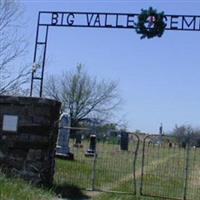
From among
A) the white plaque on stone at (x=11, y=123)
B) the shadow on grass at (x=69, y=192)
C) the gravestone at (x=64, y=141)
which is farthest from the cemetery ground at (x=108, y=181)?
the white plaque on stone at (x=11, y=123)

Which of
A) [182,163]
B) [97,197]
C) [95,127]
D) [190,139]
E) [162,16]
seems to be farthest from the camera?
[182,163]

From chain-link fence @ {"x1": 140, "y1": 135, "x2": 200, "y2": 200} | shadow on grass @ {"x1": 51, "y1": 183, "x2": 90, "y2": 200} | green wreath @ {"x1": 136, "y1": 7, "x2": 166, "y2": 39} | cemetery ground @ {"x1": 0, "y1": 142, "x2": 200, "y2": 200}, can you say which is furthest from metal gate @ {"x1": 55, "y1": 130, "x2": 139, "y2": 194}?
green wreath @ {"x1": 136, "y1": 7, "x2": 166, "y2": 39}

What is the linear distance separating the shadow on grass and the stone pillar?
32 cm

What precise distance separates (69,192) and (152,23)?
20.6 feet

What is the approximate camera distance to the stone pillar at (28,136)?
1400 cm

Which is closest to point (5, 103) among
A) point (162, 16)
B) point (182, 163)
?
point (162, 16)

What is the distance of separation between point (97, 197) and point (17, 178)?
187cm

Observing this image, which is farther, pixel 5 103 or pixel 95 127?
pixel 95 127

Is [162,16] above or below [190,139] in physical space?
above

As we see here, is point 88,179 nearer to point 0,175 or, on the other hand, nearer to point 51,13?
point 0,175

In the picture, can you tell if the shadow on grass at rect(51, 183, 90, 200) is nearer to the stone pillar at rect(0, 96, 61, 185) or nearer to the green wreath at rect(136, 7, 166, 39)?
the stone pillar at rect(0, 96, 61, 185)

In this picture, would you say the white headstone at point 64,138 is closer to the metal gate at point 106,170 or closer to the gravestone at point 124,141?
the metal gate at point 106,170

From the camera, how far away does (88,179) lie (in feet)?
53.4

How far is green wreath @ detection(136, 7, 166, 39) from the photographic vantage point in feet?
58.7
